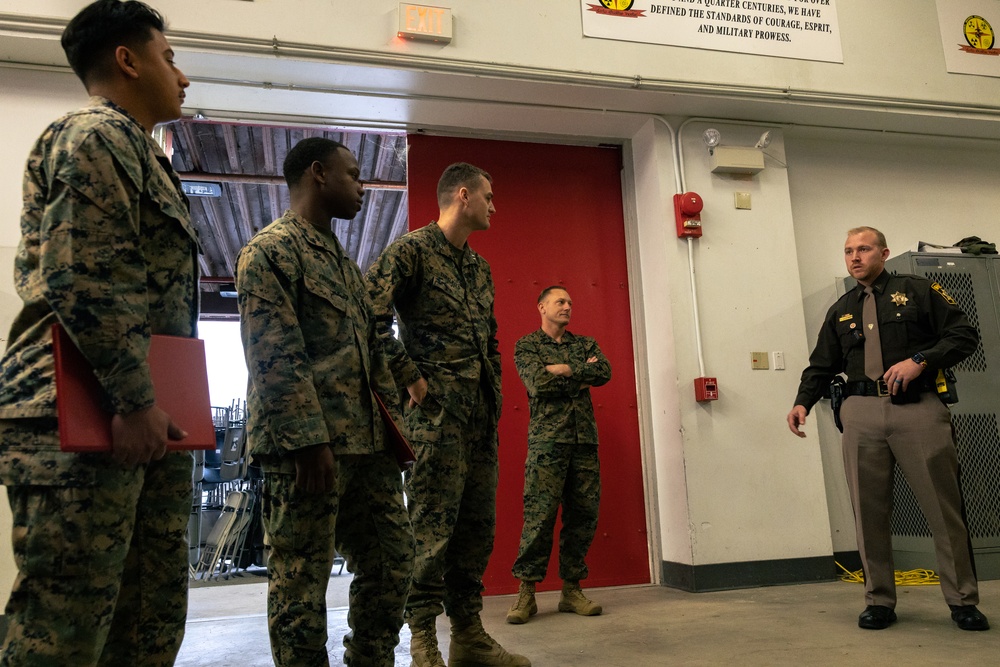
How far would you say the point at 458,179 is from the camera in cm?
269

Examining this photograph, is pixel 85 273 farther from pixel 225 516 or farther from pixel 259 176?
pixel 225 516

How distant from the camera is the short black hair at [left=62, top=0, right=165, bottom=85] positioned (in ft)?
4.61

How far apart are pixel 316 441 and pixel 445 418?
78 centimetres

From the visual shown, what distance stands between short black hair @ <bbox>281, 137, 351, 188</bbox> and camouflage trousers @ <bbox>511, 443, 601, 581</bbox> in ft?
7.06

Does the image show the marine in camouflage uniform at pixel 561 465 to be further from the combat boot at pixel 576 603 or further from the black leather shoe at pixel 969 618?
the black leather shoe at pixel 969 618

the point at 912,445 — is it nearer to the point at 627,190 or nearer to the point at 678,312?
the point at 678,312

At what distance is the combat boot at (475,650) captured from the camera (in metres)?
2.39

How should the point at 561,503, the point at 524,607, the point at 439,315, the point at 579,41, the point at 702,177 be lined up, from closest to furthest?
the point at 439,315, the point at 524,607, the point at 561,503, the point at 579,41, the point at 702,177

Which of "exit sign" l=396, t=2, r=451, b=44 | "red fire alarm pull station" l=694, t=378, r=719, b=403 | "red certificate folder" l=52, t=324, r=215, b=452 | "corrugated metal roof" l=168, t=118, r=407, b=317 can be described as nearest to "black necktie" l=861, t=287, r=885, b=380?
"red fire alarm pull station" l=694, t=378, r=719, b=403

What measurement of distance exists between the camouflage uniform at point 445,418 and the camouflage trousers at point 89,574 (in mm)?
1022

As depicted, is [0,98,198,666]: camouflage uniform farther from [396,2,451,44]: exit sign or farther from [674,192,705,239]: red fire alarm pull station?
[674,192,705,239]: red fire alarm pull station

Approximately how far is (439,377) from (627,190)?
2934 mm

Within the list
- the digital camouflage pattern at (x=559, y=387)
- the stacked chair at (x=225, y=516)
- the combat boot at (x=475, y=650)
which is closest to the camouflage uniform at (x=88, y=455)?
the combat boot at (x=475, y=650)

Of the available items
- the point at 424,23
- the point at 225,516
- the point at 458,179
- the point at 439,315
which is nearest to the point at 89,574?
the point at 439,315
